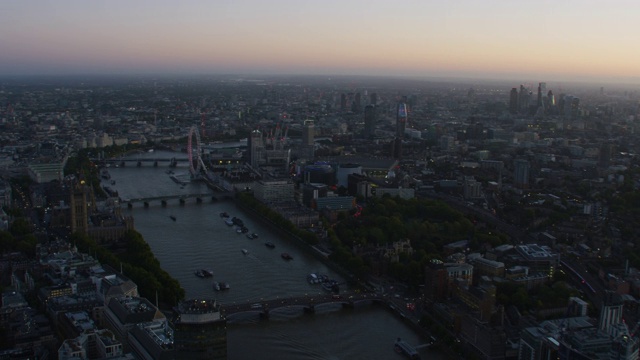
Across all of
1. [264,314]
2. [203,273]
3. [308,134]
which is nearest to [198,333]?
[264,314]

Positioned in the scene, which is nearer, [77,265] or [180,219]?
[77,265]

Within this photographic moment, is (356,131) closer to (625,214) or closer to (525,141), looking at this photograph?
(525,141)

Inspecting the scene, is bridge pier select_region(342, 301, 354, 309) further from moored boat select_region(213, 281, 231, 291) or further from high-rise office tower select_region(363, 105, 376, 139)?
high-rise office tower select_region(363, 105, 376, 139)

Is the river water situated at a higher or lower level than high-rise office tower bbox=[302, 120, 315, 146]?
lower

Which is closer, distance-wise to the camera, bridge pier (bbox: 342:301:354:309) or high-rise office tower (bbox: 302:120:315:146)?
bridge pier (bbox: 342:301:354:309)

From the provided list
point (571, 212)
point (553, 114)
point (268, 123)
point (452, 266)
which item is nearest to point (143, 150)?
point (268, 123)

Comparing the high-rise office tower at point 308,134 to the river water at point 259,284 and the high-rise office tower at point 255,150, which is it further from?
the river water at point 259,284

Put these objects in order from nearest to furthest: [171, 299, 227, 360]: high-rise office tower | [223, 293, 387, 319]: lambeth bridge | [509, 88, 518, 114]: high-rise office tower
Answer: [171, 299, 227, 360]: high-rise office tower
[223, 293, 387, 319]: lambeth bridge
[509, 88, 518, 114]: high-rise office tower

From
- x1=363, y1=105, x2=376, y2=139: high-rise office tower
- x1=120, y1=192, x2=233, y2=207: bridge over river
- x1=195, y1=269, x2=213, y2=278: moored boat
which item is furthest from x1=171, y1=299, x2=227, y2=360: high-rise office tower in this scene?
x1=363, y1=105, x2=376, y2=139: high-rise office tower
